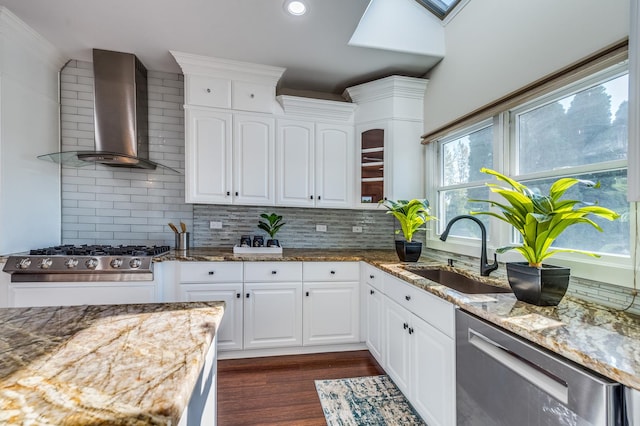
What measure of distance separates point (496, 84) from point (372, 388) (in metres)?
2.31

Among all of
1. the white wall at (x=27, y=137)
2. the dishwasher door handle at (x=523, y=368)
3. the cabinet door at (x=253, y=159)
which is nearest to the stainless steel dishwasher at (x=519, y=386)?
the dishwasher door handle at (x=523, y=368)

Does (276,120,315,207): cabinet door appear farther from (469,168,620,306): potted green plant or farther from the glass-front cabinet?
(469,168,620,306): potted green plant

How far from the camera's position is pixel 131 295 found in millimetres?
2277

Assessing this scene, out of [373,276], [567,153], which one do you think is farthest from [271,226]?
[567,153]

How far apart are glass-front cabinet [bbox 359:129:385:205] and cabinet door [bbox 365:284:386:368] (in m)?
0.92

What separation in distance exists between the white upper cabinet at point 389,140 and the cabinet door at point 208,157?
1.28m

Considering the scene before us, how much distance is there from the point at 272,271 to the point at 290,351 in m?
0.74

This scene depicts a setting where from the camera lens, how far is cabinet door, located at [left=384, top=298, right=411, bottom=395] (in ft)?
6.09

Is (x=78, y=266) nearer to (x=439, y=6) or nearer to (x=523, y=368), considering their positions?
(x=523, y=368)

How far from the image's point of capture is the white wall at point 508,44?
1417 mm

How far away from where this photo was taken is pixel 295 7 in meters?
2.01

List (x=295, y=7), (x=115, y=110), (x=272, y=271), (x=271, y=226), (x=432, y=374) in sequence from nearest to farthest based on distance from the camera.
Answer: (x=432, y=374), (x=295, y=7), (x=272, y=271), (x=115, y=110), (x=271, y=226)

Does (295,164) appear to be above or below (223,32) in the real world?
below

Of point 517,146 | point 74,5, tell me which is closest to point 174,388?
point 517,146
